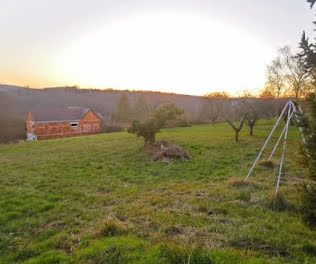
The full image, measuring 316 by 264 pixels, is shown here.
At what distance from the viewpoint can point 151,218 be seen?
187 inches

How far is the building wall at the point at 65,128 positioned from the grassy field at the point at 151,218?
92.2ft

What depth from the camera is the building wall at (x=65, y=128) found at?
3519 cm

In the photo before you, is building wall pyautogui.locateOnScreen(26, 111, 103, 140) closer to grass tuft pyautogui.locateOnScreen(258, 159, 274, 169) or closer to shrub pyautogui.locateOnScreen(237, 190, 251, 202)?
grass tuft pyautogui.locateOnScreen(258, 159, 274, 169)

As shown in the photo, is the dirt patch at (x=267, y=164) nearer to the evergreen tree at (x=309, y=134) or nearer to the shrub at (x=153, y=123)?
the evergreen tree at (x=309, y=134)

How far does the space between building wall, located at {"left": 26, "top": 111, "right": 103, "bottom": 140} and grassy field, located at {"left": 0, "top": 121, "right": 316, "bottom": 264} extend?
28115 mm

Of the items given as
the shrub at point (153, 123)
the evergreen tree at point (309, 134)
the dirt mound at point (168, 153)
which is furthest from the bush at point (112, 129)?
the evergreen tree at point (309, 134)

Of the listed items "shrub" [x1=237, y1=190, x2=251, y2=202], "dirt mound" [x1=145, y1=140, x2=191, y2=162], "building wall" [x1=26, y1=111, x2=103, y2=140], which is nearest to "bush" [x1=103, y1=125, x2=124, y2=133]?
"building wall" [x1=26, y1=111, x2=103, y2=140]

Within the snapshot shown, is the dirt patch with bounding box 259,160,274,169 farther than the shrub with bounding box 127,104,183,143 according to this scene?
No

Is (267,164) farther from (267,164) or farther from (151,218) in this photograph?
(151,218)

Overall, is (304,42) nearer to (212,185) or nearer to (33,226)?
(212,185)

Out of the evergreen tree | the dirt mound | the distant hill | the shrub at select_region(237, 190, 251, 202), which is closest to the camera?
the evergreen tree

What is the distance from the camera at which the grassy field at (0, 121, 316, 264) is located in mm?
3426

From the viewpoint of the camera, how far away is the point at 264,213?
492cm

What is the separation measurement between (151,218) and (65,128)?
36.2 m
